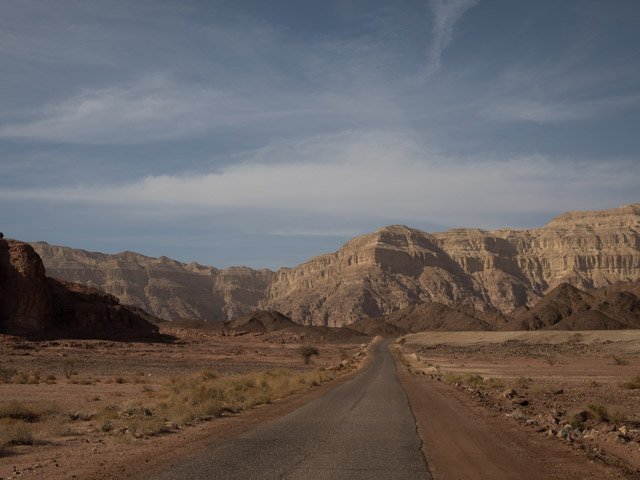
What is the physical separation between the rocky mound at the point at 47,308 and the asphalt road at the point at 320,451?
64471mm

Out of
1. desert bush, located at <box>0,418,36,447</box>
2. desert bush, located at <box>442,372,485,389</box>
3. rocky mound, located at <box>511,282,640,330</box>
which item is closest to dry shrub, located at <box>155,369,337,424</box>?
desert bush, located at <box>0,418,36,447</box>

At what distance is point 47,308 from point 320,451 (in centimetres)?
7638

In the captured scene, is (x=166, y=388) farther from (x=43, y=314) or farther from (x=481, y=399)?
(x=43, y=314)

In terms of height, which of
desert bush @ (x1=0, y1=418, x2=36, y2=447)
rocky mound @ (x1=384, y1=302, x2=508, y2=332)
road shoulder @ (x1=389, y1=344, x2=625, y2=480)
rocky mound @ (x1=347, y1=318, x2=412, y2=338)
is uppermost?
road shoulder @ (x1=389, y1=344, x2=625, y2=480)

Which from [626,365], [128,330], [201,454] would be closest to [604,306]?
[626,365]

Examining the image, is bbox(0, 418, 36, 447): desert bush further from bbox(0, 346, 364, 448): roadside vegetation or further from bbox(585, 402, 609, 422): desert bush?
bbox(585, 402, 609, 422): desert bush

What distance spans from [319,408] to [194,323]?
5059 inches

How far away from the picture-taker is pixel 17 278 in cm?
7081

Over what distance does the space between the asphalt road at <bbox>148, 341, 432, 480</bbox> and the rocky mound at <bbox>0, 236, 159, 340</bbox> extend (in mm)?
64471

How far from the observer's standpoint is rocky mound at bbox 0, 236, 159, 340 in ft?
227

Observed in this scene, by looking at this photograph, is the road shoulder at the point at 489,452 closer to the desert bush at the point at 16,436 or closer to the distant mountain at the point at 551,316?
the desert bush at the point at 16,436

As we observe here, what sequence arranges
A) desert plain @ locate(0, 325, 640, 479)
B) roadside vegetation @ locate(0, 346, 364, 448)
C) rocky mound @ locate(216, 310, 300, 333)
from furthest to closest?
rocky mound @ locate(216, 310, 300, 333) → roadside vegetation @ locate(0, 346, 364, 448) → desert plain @ locate(0, 325, 640, 479)

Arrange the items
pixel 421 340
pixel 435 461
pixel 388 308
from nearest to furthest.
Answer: pixel 435 461 < pixel 421 340 < pixel 388 308

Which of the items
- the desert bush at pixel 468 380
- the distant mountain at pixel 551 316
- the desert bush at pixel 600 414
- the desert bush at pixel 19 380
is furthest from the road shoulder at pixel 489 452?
the distant mountain at pixel 551 316
